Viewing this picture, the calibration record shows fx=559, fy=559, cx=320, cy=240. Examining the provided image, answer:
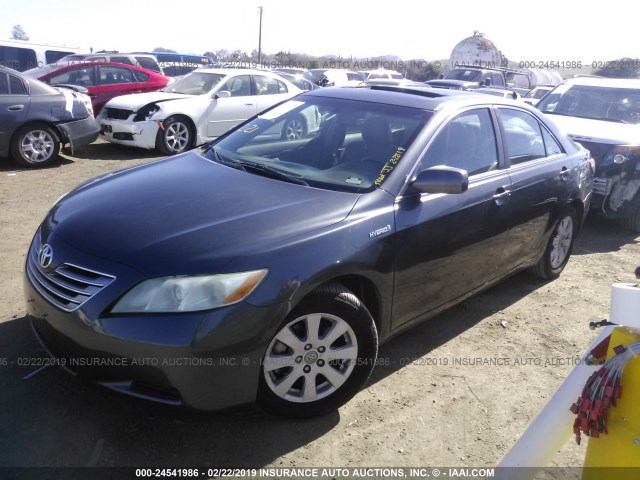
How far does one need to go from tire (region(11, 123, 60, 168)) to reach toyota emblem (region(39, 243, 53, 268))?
6.33 metres

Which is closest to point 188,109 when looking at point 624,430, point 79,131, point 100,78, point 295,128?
point 79,131

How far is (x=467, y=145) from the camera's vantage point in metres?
3.86

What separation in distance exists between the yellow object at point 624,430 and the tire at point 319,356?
4.18ft

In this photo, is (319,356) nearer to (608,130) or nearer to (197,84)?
(608,130)

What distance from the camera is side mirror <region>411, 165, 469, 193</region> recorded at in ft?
10.4

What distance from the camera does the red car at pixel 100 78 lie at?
11445 mm

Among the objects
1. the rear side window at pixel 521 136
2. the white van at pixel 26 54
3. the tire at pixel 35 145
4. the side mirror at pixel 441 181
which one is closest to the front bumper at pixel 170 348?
the side mirror at pixel 441 181

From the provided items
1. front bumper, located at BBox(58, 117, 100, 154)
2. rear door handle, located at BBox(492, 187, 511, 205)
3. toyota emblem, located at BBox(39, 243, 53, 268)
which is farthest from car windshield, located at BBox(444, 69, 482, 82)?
toyota emblem, located at BBox(39, 243, 53, 268)

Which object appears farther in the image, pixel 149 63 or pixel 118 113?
pixel 149 63

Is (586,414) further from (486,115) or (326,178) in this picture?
(486,115)

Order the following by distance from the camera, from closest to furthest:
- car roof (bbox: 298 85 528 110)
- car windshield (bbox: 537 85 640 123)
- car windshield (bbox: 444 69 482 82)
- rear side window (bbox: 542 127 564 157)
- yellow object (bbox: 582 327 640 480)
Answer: yellow object (bbox: 582 327 640 480) → car roof (bbox: 298 85 528 110) → rear side window (bbox: 542 127 564 157) → car windshield (bbox: 537 85 640 123) → car windshield (bbox: 444 69 482 82)

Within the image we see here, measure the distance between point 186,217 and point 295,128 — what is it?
145 centimetres

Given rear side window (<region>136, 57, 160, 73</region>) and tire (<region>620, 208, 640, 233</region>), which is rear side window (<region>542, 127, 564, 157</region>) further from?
rear side window (<region>136, 57, 160, 73</region>)

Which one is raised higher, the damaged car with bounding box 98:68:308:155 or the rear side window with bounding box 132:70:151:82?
the rear side window with bounding box 132:70:151:82
